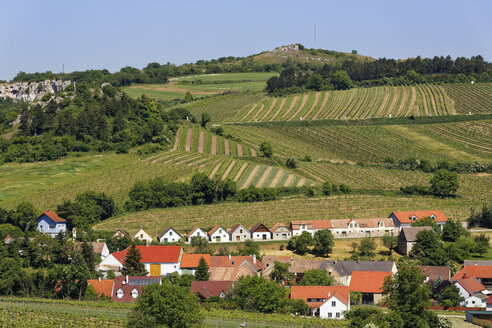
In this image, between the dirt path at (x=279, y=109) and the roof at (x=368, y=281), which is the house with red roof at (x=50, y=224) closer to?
the roof at (x=368, y=281)

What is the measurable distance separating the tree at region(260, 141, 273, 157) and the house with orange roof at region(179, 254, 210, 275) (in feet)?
144

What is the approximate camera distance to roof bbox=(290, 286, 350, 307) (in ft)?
209

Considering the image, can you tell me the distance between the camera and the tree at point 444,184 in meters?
99.3

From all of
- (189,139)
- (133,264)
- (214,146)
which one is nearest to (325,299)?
(133,264)

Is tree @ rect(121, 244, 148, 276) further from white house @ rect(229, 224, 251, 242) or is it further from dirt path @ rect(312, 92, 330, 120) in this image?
dirt path @ rect(312, 92, 330, 120)

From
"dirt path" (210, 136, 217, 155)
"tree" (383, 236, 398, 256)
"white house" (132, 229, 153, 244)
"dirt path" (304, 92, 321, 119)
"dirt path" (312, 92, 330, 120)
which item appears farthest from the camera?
"dirt path" (304, 92, 321, 119)

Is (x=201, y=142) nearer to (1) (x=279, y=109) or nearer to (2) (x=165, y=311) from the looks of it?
(1) (x=279, y=109)

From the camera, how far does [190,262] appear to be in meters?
76.1

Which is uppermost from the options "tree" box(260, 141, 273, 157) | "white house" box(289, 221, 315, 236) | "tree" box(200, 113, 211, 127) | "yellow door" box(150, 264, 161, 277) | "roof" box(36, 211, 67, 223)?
"tree" box(200, 113, 211, 127)

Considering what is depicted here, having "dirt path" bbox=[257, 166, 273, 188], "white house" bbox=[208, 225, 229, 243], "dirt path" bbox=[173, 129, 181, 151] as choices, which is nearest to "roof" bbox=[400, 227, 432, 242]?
"white house" bbox=[208, 225, 229, 243]

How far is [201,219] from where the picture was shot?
92812mm

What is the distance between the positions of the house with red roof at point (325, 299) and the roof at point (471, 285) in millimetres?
10434

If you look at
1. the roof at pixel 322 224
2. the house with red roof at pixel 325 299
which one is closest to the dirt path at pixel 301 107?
the roof at pixel 322 224

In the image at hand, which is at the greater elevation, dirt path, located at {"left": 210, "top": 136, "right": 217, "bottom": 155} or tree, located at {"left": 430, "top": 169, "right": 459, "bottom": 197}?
dirt path, located at {"left": 210, "top": 136, "right": 217, "bottom": 155}
